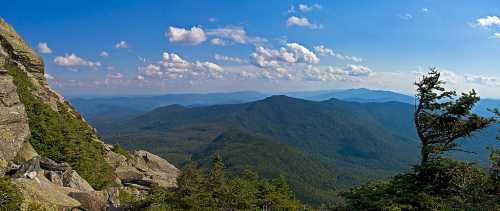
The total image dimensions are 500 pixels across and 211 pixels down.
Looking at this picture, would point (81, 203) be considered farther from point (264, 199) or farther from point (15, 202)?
point (264, 199)

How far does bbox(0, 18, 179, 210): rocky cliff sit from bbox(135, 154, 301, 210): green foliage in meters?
5.30

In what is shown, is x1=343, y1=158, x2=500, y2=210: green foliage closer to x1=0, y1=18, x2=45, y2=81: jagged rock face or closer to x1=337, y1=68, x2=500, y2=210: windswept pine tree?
x1=337, y1=68, x2=500, y2=210: windswept pine tree

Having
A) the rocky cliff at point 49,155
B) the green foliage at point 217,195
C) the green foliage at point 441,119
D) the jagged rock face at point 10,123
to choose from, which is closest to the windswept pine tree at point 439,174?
the green foliage at point 441,119

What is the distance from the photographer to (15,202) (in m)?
18.7

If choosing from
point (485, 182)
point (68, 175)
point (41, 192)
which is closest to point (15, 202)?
point (41, 192)

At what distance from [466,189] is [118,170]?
1919 inches

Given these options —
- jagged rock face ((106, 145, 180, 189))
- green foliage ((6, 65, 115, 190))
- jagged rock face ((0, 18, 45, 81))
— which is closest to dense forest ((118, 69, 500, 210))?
green foliage ((6, 65, 115, 190))

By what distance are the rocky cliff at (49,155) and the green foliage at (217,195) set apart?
5296mm

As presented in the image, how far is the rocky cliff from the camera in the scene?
2653 cm

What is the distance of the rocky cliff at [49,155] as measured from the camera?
26531 mm

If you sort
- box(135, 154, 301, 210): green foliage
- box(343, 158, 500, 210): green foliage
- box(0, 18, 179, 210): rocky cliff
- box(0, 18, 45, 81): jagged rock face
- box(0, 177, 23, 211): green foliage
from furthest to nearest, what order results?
1. box(0, 18, 45, 81): jagged rock face
2. box(135, 154, 301, 210): green foliage
3. box(0, 18, 179, 210): rocky cliff
4. box(343, 158, 500, 210): green foliage
5. box(0, 177, 23, 211): green foliage

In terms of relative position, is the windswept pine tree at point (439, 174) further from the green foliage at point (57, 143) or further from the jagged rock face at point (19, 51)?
the jagged rock face at point (19, 51)

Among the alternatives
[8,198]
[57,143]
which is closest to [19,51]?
[57,143]

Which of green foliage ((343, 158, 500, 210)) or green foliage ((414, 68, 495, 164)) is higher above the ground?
green foliage ((414, 68, 495, 164))
